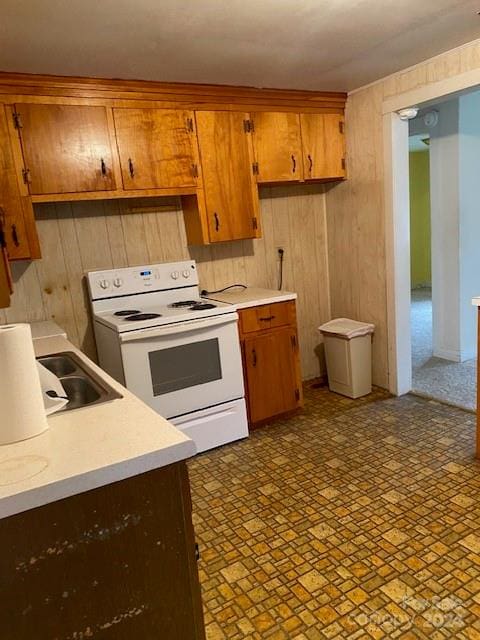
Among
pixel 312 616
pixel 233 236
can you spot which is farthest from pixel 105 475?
pixel 233 236

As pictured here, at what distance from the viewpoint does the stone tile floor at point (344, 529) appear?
5.28ft

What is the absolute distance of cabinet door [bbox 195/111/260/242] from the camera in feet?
9.86

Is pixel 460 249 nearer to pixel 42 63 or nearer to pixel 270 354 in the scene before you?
pixel 270 354

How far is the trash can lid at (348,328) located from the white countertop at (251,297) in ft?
1.79

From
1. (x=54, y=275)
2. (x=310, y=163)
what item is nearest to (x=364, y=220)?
(x=310, y=163)

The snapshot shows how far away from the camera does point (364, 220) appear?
3539 millimetres

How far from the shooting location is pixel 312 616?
1.62 metres

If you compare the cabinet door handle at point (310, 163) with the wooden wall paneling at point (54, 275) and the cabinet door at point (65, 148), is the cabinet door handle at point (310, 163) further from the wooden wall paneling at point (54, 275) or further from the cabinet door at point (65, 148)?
the wooden wall paneling at point (54, 275)

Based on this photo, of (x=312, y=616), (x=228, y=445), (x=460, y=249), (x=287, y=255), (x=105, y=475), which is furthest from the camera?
(x=460, y=249)

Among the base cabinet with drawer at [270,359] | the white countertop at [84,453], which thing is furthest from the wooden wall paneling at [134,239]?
the white countertop at [84,453]

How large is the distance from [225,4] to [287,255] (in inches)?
83.0

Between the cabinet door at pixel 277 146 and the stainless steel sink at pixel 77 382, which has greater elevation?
the cabinet door at pixel 277 146

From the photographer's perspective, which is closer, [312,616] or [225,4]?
[312,616]

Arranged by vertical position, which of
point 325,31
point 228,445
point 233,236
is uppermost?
point 325,31
